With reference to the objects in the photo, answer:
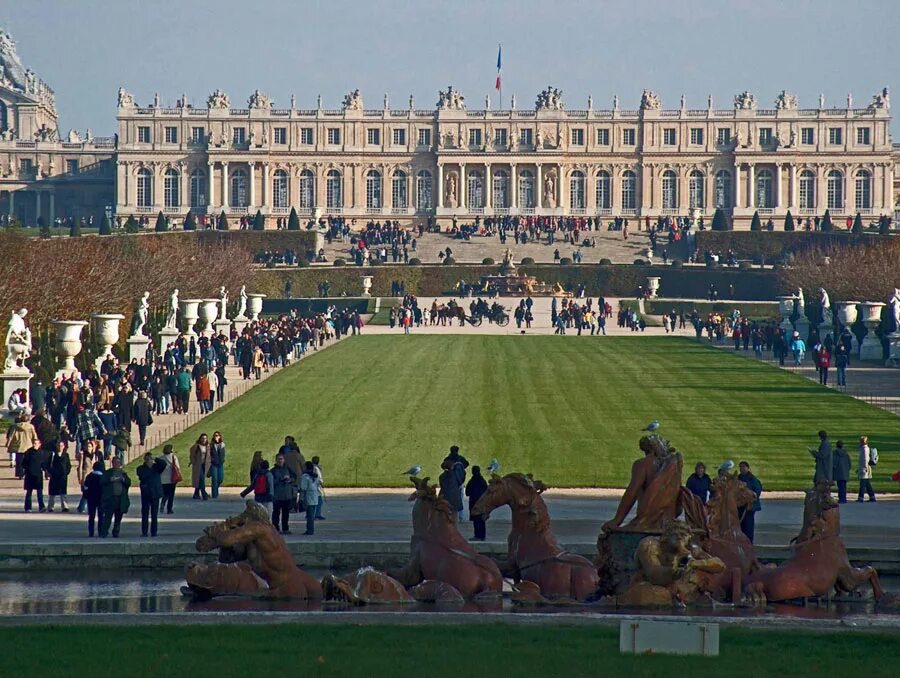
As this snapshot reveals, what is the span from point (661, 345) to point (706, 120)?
69681 millimetres

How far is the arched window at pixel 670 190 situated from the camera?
134750 mm

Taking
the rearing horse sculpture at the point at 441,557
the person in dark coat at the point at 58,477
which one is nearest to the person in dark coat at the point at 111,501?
the person in dark coat at the point at 58,477

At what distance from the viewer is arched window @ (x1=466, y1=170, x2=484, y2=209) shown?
136 meters

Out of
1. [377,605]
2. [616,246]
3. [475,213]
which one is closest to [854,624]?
[377,605]

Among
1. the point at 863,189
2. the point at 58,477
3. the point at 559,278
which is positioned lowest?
A: the point at 58,477

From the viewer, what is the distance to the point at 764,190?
5285 inches

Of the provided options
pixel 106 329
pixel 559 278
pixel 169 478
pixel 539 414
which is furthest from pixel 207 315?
pixel 559 278

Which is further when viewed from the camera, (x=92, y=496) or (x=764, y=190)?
(x=764, y=190)

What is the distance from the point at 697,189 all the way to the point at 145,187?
36.3 m

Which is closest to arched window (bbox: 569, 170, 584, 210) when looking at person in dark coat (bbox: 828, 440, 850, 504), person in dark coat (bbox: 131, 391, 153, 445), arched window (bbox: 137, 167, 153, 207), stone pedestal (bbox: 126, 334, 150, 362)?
arched window (bbox: 137, 167, 153, 207)

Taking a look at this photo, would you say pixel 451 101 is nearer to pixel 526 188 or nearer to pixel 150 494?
pixel 526 188

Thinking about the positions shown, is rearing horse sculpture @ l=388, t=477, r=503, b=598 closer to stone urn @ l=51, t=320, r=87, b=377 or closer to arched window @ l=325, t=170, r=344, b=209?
stone urn @ l=51, t=320, r=87, b=377

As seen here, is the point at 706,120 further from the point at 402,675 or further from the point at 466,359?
the point at 402,675

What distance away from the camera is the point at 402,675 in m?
15.3
